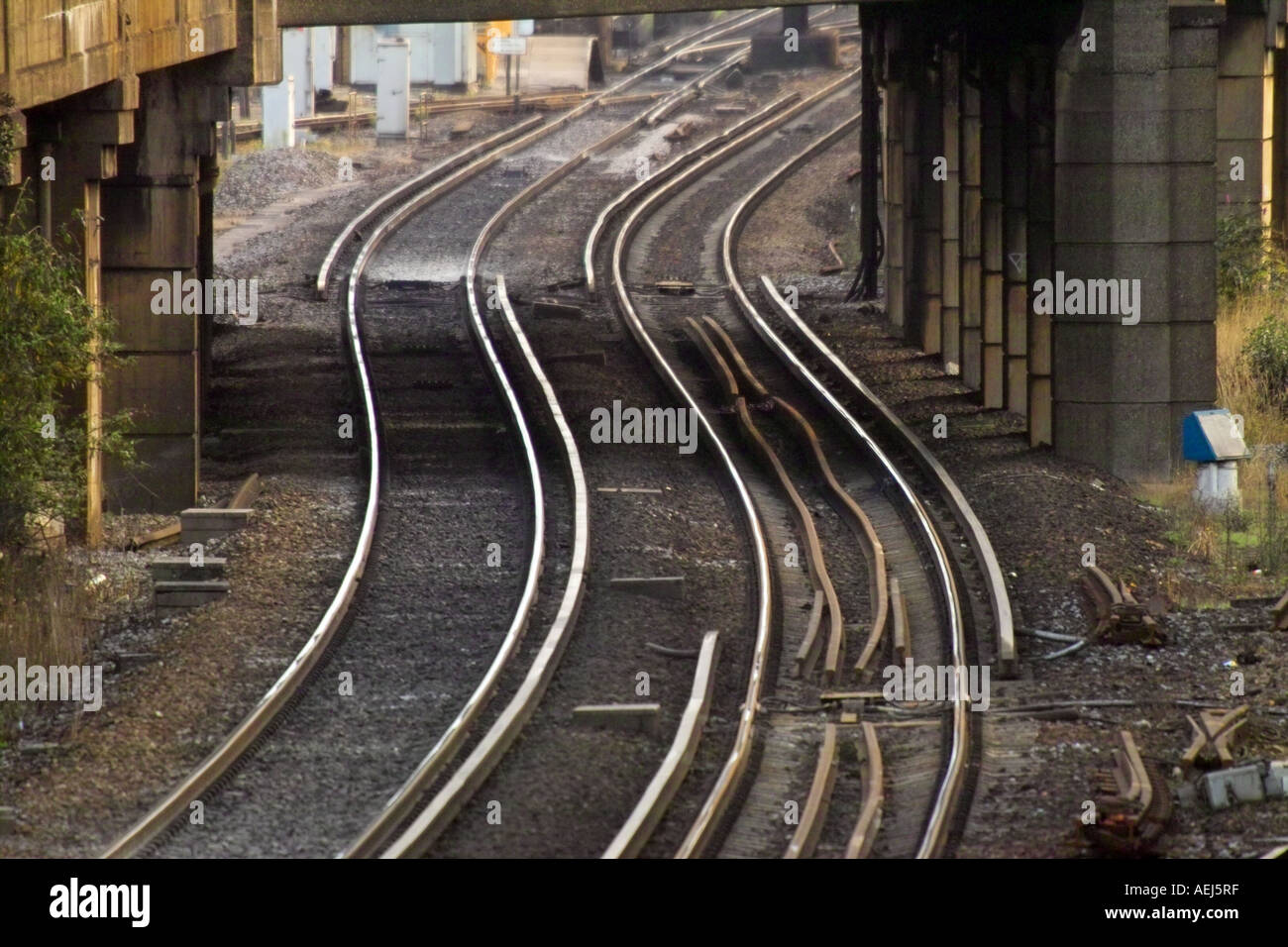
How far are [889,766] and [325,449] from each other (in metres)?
9.99

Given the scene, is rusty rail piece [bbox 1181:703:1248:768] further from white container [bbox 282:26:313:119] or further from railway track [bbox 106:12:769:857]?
white container [bbox 282:26:313:119]

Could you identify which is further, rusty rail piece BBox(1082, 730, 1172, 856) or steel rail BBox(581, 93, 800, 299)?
steel rail BBox(581, 93, 800, 299)

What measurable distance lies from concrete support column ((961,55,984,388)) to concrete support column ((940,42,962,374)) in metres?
0.89

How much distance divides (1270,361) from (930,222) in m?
6.20

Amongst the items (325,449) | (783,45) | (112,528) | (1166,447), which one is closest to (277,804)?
(112,528)

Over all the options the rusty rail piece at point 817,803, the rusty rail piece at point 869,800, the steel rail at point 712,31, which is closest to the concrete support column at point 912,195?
the rusty rail piece at point 869,800

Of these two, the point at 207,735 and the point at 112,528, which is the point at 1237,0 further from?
the point at 207,735

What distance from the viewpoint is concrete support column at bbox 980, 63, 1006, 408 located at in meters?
22.5

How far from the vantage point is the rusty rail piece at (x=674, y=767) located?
978 centimetres

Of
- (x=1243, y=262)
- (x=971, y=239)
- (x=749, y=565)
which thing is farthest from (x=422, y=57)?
(x=749, y=565)

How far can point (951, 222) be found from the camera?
85.3 ft

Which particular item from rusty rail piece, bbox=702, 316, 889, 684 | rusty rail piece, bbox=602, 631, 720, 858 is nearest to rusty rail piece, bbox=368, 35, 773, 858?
rusty rail piece, bbox=602, 631, 720, 858

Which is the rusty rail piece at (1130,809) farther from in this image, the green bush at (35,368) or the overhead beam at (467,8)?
the overhead beam at (467,8)

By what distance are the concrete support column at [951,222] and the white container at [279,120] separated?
61.0ft
